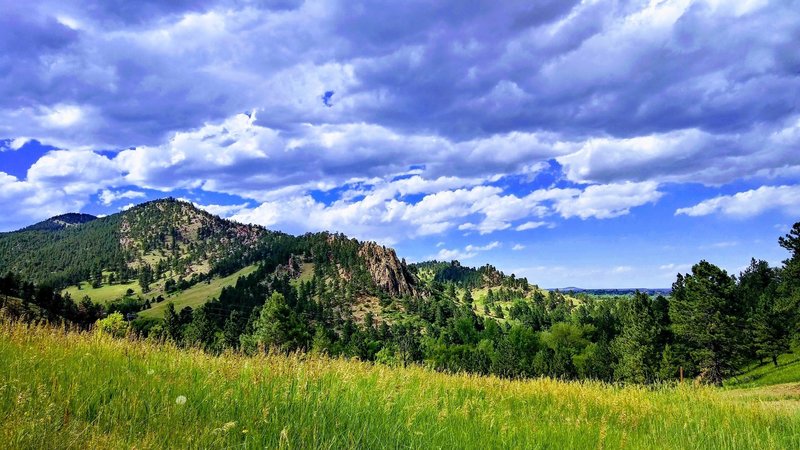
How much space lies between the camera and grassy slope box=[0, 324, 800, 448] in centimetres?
442

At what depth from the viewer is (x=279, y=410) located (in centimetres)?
551

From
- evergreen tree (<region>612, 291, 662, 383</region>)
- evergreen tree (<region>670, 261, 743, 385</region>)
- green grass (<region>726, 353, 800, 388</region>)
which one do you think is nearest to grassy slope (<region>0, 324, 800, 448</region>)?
evergreen tree (<region>670, 261, 743, 385</region>)

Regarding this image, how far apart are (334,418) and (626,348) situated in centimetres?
8431

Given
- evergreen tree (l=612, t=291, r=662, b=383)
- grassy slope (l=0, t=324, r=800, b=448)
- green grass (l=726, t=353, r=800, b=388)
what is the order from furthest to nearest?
evergreen tree (l=612, t=291, r=662, b=383)
green grass (l=726, t=353, r=800, b=388)
grassy slope (l=0, t=324, r=800, b=448)

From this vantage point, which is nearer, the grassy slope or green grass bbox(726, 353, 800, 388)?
the grassy slope

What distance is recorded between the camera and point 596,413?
348 inches

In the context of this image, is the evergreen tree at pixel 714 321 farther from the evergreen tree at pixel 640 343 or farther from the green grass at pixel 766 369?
the evergreen tree at pixel 640 343

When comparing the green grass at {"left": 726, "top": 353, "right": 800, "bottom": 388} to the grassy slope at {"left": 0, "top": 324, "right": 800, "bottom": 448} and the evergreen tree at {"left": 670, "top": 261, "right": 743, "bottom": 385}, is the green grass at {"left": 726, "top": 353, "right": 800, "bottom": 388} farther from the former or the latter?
the grassy slope at {"left": 0, "top": 324, "right": 800, "bottom": 448}

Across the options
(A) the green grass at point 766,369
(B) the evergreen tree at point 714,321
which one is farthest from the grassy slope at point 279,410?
(A) the green grass at point 766,369

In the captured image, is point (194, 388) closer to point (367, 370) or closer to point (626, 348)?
point (367, 370)

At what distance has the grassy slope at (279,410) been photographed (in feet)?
14.5

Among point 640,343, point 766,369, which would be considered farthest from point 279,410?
point 766,369

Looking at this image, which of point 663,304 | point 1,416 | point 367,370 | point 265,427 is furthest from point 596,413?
point 663,304

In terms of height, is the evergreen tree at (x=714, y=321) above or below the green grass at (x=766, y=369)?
above
